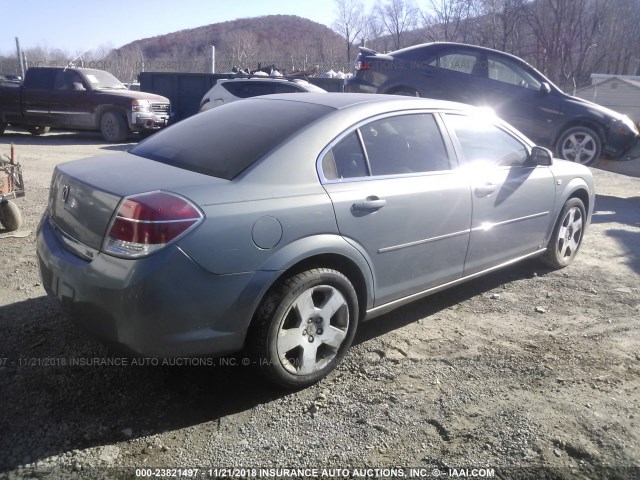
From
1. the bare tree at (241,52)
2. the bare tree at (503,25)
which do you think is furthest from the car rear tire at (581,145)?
the bare tree at (503,25)

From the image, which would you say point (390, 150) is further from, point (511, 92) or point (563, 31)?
point (563, 31)

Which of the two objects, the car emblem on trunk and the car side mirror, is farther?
the car side mirror

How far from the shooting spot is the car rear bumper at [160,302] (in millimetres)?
2539

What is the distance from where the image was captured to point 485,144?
14.0 ft

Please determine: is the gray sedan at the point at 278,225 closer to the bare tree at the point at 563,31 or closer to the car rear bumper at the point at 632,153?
the car rear bumper at the point at 632,153

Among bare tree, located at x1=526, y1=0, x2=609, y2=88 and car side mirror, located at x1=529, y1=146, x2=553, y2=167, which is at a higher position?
bare tree, located at x1=526, y1=0, x2=609, y2=88

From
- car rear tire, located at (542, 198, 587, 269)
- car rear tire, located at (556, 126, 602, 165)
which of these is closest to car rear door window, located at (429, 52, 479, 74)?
car rear tire, located at (556, 126, 602, 165)

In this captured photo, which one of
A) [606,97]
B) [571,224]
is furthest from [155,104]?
[606,97]

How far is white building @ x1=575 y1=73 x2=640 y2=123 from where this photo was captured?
19609mm

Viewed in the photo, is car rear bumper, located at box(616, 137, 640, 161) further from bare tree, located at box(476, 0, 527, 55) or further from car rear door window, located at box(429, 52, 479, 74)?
bare tree, located at box(476, 0, 527, 55)

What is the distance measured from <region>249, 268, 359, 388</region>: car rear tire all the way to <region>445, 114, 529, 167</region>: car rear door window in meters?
1.48

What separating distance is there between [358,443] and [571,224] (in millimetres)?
3480

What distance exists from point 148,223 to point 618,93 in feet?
69.7

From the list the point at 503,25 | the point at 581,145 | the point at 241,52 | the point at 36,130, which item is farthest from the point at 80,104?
the point at 241,52
